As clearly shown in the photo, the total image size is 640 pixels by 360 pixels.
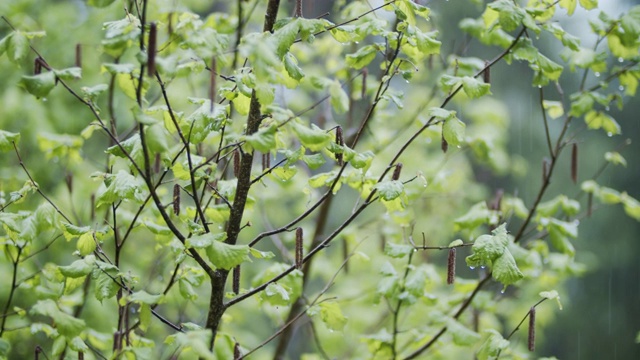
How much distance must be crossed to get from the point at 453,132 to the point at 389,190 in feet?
1.23

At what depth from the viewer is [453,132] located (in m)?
2.54

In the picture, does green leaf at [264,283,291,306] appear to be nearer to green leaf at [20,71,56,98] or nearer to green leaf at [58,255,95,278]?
green leaf at [58,255,95,278]

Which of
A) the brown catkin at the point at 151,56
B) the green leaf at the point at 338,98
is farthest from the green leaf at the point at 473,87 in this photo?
the brown catkin at the point at 151,56

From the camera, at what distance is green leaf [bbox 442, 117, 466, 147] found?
253cm

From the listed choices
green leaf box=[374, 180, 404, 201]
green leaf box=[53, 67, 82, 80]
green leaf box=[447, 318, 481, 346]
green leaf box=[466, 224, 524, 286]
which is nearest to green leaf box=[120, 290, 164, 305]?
green leaf box=[53, 67, 82, 80]

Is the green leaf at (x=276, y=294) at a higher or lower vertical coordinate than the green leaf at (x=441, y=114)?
lower

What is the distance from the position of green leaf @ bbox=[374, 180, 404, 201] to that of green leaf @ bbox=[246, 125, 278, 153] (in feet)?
1.93

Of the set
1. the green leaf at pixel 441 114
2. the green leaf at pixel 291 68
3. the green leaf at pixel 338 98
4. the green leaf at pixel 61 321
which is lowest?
the green leaf at pixel 61 321

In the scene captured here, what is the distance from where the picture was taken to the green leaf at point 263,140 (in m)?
1.92

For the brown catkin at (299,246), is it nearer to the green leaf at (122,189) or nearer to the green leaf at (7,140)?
the green leaf at (122,189)

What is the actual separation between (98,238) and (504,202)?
2789 millimetres

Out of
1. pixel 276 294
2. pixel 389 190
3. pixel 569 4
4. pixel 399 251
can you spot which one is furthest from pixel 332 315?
pixel 569 4

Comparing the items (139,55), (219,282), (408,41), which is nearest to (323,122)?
(408,41)

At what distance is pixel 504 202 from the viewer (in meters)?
4.37
